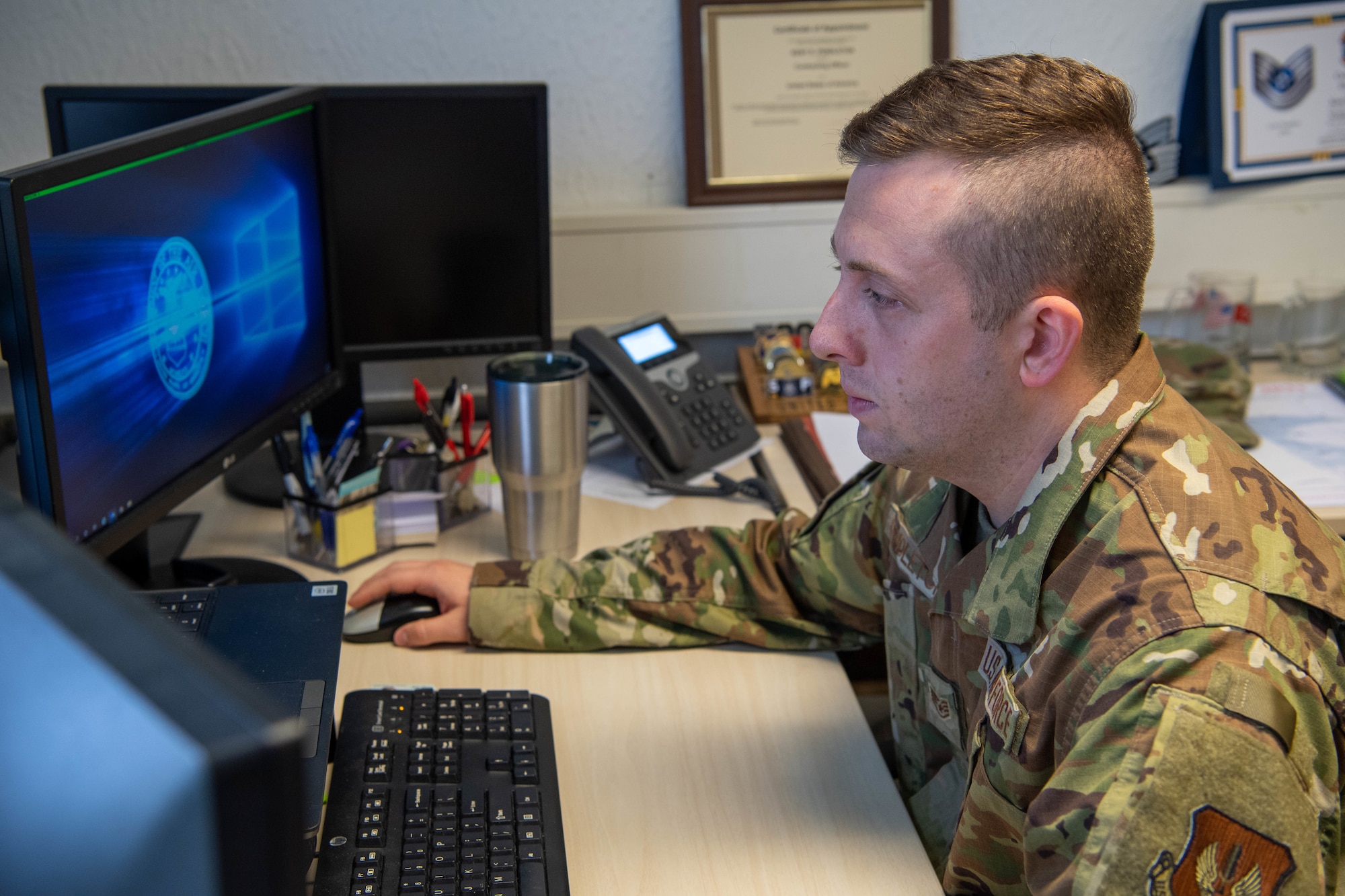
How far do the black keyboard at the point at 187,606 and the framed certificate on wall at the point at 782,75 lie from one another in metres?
1.00

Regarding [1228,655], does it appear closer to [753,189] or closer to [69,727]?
[69,727]

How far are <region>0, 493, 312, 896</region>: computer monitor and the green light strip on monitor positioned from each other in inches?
25.7

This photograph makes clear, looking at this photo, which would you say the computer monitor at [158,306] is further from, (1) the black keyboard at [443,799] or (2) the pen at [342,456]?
(1) the black keyboard at [443,799]

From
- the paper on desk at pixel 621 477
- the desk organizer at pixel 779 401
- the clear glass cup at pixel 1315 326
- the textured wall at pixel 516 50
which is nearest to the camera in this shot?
the paper on desk at pixel 621 477

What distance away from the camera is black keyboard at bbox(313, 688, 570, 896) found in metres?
0.75

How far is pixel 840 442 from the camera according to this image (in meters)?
1.52

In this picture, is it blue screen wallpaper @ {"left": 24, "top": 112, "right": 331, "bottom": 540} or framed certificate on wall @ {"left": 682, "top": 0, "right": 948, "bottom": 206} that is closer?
blue screen wallpaper @ {"left": 24, "top": 112, "right": 331, "bottom": 540}

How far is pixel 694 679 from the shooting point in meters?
1.04

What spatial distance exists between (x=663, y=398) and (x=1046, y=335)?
0.72 meters

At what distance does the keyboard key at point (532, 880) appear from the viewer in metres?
0.74

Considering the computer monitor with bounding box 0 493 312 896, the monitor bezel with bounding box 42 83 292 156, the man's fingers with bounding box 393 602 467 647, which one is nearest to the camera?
the computer monitor with bounding box 0 493 312 896

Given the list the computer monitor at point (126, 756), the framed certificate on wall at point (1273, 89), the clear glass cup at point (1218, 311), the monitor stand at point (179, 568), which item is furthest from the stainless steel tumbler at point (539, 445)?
the framed certificate on wall at point (1273, 89)

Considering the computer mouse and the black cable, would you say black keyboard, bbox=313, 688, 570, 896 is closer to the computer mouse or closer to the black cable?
the computer mouse

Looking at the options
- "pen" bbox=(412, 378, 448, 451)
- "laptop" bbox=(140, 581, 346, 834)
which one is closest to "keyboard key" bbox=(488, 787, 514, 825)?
"laptop" bbox=(140, 581, 346, 834)
